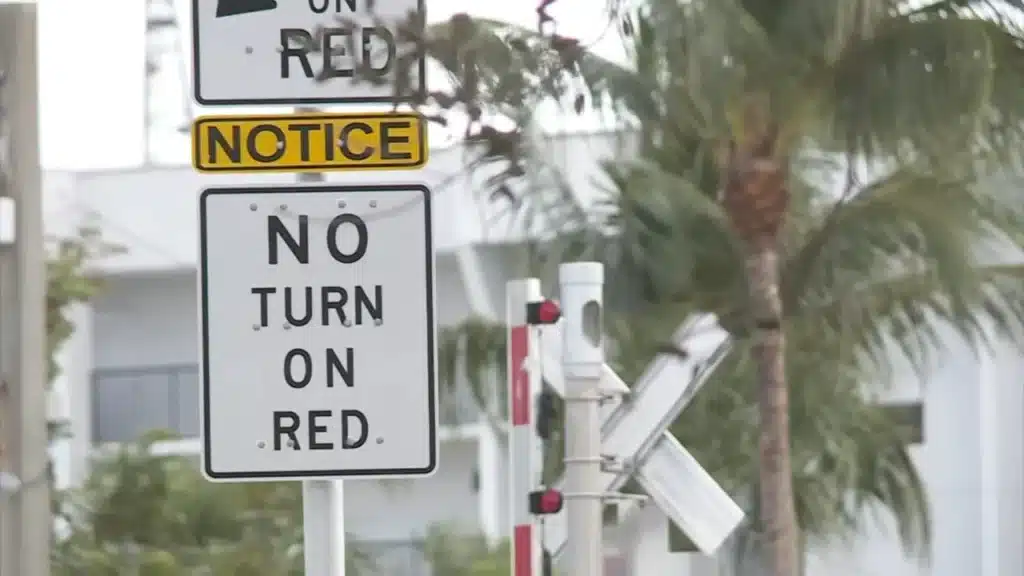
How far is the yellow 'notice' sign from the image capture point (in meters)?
3.58

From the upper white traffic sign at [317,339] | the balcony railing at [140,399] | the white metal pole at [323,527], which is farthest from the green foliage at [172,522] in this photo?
the balcony railing at [140,399]

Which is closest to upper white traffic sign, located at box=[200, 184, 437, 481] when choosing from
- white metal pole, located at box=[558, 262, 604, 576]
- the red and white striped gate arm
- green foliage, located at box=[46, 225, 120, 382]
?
the red and white striped gate arm

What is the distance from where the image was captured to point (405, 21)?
10.9ft

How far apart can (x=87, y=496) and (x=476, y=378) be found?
3.27m

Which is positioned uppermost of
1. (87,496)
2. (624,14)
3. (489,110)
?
(624,14)

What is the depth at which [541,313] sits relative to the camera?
16.1 feet

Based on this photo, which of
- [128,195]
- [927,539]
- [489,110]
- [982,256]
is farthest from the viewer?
[128,195]

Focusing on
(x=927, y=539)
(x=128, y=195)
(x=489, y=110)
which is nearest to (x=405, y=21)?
(x=489, y=110)

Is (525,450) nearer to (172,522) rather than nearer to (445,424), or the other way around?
(445,424)

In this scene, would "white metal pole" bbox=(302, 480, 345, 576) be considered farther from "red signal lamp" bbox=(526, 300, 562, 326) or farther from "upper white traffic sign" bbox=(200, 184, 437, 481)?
A: "red signal lamp" bbox=(526, 300, 562, 326)

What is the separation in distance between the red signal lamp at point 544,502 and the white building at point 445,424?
6661 millimetres

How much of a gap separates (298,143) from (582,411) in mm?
1678

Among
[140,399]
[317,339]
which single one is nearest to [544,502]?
[317,339]

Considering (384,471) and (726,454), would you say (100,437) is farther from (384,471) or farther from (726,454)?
(384,471)
